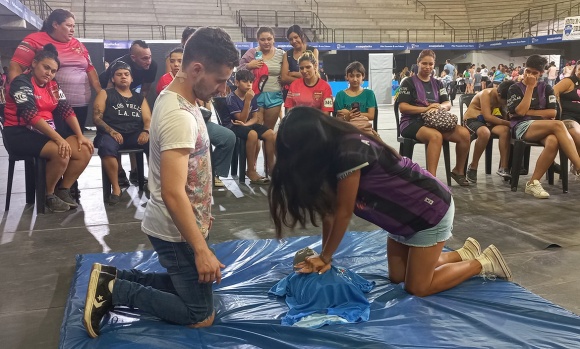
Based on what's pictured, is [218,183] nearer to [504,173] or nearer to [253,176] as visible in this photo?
[253,176]

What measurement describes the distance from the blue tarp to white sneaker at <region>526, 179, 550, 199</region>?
2075mm

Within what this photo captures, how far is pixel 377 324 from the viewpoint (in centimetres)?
194

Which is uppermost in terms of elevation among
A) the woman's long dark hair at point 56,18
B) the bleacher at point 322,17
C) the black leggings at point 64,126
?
the bleacher at point 322,17

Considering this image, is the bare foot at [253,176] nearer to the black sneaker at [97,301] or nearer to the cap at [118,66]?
the cap at [118,66]

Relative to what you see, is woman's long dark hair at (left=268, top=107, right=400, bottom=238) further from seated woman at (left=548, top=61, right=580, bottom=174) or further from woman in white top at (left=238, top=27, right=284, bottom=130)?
seated woman at (left=548, top=61, right=580, bottom=174)

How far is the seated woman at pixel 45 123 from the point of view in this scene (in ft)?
11.8

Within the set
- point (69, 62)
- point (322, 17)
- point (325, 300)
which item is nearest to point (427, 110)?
point (325, 300)

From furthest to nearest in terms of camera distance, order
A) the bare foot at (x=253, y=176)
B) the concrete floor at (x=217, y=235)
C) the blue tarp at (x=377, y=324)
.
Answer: the bare foot at (x=253, y=176), the concrete floor at (x=217, y=235), the blue tarp at (x=377, y=324)

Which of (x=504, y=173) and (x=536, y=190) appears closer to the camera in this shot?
(x=536, y=190)

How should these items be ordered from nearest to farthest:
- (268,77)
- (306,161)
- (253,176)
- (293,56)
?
(306,161)
(253,176)
(268,77)
(293,56)

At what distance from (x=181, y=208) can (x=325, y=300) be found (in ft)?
2.54

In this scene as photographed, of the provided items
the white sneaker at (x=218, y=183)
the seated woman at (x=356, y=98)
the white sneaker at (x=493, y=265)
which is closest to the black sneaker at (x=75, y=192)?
the white sneaker at (x=218, y=183)

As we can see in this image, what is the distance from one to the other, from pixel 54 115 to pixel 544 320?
3583 millimetres

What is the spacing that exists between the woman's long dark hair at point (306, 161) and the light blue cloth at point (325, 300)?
0.99 ft
